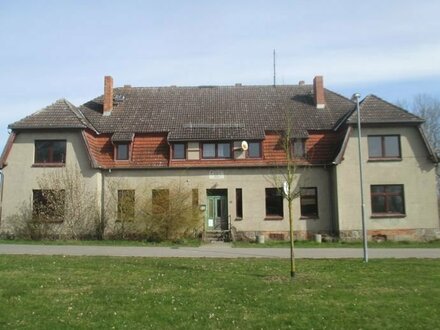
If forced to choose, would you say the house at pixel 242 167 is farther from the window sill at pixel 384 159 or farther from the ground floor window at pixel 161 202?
the ground floor window at pixel 161 202

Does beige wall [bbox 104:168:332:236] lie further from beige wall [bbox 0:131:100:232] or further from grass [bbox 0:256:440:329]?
grass [bbox 0:256:440:329]

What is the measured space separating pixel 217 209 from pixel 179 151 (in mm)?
4264

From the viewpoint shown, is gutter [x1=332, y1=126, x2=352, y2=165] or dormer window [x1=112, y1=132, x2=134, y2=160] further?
dormer window [x1=112, y1=132, x2=134, y2=160]

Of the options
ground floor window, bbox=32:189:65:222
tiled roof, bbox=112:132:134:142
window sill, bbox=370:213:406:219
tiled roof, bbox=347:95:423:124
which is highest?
tiled roof, bbox=347:95:423:124

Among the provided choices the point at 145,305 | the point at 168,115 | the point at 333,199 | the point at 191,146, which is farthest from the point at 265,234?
the point at 145,305

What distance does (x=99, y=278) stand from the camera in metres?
12.6

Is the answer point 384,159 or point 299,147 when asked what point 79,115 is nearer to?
point 299,147

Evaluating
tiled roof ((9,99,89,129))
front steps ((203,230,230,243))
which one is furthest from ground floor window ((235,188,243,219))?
tiled roof ((9,99,89,129))

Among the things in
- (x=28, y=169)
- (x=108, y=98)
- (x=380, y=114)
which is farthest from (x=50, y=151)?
(x=380, y=114)

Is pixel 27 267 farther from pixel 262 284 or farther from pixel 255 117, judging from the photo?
pixel 255 117

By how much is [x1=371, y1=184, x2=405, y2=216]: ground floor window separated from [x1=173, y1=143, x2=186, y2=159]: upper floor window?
11.5m

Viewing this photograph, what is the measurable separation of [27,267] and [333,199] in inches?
758

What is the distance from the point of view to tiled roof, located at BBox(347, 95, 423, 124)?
28.5m

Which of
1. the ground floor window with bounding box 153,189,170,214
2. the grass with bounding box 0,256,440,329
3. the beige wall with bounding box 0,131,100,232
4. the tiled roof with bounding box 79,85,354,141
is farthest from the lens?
the tiled roof with bounding box 79,85,354,141
